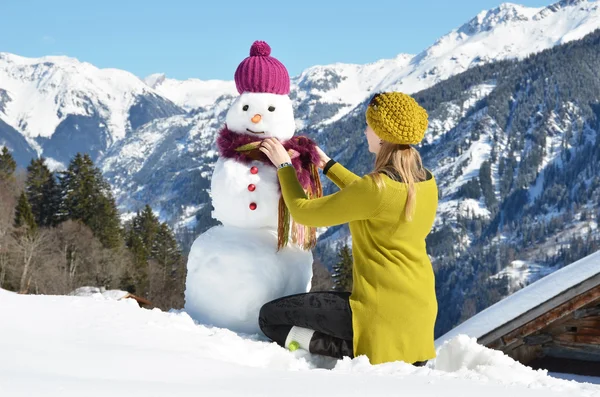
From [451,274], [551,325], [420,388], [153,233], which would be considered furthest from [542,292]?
[451,274]

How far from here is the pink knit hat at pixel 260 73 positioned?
199 inches

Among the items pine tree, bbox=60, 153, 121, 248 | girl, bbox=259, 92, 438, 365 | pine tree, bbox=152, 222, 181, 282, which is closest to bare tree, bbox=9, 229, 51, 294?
pine tree, bbox=60, 153, 121, 248

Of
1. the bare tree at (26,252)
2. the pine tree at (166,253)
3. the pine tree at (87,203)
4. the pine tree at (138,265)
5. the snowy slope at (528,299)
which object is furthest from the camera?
the pine tree at (166,253)

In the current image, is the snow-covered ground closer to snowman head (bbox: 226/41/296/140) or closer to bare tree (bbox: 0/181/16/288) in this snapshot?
snowman head (bbox: 226/41/296/140)

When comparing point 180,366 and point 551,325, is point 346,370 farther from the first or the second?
point 551,325

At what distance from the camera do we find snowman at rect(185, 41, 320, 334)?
4691mm

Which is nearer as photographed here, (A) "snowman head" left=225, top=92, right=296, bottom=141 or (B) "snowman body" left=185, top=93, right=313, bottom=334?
(B) "snowman body" left=185, top=93, right=313, bottom=334

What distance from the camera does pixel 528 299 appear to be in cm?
574

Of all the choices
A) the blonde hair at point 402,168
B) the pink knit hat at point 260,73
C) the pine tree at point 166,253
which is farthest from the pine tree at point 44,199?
the blonde hair at point 402,168

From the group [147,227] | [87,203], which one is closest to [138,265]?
[87,203]

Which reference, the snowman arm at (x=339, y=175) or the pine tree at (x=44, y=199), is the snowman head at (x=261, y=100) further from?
the pine tree at (x=44, y=199)

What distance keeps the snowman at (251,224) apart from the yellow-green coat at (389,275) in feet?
3.11

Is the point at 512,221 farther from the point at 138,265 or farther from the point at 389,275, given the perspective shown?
the point at 389,275

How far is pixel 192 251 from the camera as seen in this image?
4.98 m
